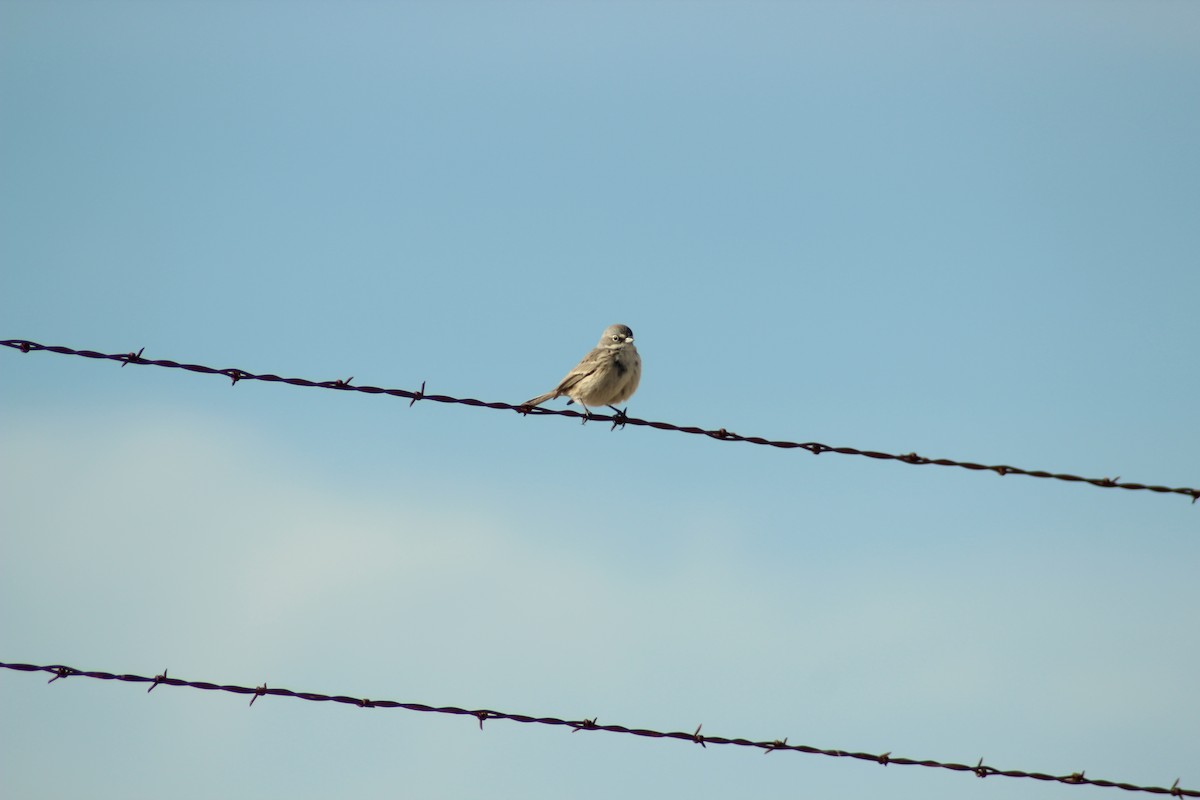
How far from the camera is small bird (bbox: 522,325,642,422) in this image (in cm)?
1360

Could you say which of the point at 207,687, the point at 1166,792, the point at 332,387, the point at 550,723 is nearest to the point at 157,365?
the point at 332,387

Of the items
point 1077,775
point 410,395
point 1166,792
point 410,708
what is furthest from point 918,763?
point 410,395

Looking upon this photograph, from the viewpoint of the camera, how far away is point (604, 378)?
44.5ft

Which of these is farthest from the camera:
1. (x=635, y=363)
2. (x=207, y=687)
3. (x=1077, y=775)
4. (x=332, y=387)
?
(x=635, y=363)

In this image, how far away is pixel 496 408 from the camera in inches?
325

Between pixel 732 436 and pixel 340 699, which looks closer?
pixel 340 699

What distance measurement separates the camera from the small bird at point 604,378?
13.6 m

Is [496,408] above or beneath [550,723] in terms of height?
above

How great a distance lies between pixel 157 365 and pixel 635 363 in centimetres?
701

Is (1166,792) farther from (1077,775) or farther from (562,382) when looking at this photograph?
(562,382)

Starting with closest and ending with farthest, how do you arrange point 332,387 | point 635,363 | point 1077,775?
point 1077,775 → point 332,387 → point 635,363

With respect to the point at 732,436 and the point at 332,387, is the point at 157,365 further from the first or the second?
the point at 732,436

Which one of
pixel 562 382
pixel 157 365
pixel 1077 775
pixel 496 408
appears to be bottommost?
pixel 1077 775

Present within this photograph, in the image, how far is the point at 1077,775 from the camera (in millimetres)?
7273
